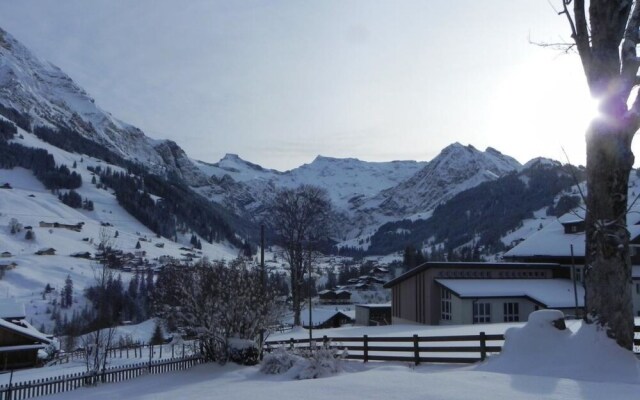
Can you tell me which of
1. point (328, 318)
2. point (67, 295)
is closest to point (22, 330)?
point (328, 318)

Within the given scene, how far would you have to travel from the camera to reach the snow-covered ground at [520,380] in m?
9.66

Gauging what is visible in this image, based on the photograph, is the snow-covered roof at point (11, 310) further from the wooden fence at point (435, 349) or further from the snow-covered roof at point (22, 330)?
the wooden fence at point (435, 349)

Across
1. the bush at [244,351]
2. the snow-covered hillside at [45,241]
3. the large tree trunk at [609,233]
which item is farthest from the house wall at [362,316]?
the snow-covered hillside at [45,241]

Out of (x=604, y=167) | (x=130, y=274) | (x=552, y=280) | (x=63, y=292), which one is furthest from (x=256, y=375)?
(x=130, y=274)

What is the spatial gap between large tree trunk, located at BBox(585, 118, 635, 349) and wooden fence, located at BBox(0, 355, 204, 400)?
533 inches

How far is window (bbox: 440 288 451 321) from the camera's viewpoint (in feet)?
126

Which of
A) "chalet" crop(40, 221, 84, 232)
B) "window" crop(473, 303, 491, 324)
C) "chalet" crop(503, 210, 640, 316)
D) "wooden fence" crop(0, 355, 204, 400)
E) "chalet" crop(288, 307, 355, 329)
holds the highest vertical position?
"chalet" crop(40, 221, 84, 232)

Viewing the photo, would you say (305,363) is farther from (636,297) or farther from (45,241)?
(45,241)

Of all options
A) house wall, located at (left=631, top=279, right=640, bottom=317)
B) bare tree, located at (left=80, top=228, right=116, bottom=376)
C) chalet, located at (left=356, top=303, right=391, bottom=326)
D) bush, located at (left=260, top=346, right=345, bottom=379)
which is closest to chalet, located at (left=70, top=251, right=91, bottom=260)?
chalet, located at (left=356, top=303, right=391, bottom=326)

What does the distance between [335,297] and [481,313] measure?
228ft

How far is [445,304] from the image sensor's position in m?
39.0

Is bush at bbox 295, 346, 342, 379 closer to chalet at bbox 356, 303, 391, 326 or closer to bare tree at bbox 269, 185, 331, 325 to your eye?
bare tree at bbox 269, 185, 331, 325

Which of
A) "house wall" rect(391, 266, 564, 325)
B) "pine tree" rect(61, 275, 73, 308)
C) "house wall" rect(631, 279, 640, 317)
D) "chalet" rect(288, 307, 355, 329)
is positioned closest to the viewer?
"house wall" rect(391, 266, 564, 325)

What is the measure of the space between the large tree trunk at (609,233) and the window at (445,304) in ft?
90.6
